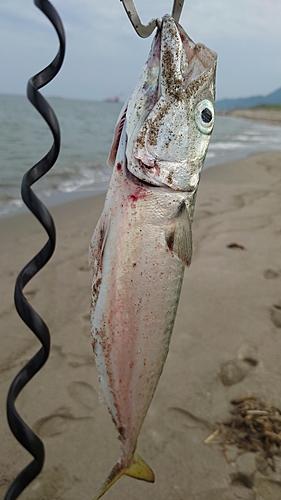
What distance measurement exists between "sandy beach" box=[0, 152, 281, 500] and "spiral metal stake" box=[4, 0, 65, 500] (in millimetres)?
1279

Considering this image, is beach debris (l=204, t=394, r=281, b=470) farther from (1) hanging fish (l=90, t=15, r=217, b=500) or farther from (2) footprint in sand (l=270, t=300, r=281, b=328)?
(1) hanging fish (l=90, t=15, r=217, b=500)

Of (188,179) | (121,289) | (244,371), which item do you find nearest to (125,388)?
(121,289)

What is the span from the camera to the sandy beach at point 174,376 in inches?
88.6

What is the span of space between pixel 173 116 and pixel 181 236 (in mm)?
365

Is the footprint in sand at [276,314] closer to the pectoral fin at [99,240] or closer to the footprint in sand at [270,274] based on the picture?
the footprint in sand at [270,274]

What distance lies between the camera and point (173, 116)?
137cm

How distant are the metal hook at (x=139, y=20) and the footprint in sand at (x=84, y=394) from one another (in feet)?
7.28

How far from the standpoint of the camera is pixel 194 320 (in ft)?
11.7

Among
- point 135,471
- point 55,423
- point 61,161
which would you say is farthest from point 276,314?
point 61,161

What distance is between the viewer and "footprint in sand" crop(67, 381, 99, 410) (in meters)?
2.73

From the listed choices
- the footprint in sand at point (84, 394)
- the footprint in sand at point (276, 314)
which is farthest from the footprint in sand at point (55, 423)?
the footprint in sand at point (276, 314)

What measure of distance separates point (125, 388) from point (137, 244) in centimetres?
51

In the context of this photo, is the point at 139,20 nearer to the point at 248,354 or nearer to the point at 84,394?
the point at 84,394

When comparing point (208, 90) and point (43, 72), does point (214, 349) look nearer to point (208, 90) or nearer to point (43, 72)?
point (208, 90)
